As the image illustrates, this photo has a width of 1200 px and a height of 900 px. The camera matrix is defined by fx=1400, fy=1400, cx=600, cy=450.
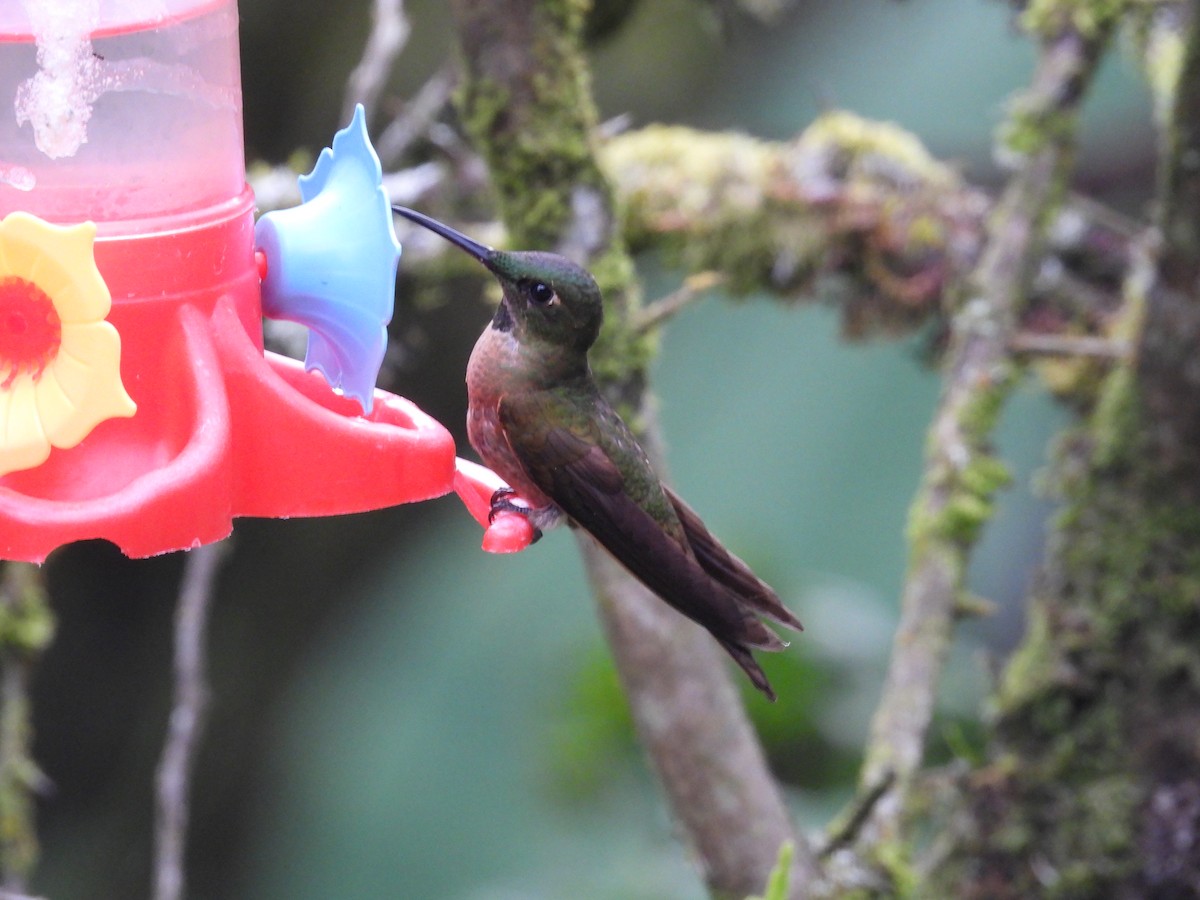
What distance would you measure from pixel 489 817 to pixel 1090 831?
127 inches

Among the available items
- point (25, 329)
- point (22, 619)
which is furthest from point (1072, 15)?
point (22, 619)

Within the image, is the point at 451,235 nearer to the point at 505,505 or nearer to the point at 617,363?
the point at 505,505

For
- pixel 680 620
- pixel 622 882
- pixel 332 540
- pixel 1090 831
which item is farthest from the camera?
pixel 332 540

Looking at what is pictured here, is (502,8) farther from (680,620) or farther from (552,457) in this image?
(680,620)

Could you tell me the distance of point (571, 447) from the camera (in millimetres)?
2189

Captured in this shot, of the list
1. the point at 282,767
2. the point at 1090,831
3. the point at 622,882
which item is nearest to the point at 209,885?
the point at 282,767

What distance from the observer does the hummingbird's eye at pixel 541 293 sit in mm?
2199

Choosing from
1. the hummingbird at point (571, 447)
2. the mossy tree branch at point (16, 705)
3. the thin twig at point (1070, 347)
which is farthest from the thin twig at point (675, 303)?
the mossy tree branch at point (16, 705)

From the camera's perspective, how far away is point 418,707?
19.9 ft

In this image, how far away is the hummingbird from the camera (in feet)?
6.83

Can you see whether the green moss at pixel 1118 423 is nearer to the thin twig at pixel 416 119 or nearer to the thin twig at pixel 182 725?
the thin twig at pixel 416 119

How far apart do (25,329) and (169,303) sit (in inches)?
6.7

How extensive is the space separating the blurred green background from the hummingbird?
114 inches

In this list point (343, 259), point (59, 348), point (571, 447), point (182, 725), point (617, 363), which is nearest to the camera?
point (59, 348)
